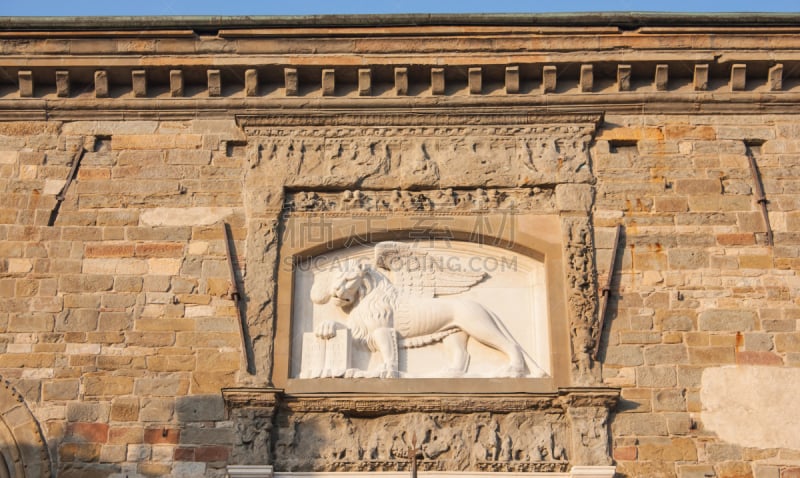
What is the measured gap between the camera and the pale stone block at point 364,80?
1088 centimetres

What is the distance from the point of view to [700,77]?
10945 mm

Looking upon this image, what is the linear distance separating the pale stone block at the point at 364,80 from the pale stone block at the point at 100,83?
2289 mm

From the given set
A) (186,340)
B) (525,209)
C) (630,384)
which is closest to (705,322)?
(630,384)

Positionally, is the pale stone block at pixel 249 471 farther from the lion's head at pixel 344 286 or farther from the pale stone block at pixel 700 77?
the pale stone block at pixel 700 77

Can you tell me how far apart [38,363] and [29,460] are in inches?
32.3

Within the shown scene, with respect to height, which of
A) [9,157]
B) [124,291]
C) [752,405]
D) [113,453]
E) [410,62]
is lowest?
[113,453]

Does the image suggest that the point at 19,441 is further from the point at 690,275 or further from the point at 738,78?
the point at 738,78

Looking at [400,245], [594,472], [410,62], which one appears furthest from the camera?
[410,62]

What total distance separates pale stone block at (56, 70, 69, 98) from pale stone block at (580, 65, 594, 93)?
4.61 m

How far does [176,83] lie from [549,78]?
3.33m

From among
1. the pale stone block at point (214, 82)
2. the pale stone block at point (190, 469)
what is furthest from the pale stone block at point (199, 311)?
the pale stone block at point (214, 82)

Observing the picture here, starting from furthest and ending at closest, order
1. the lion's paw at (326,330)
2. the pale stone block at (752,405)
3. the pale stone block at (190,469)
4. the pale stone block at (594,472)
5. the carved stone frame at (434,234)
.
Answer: the lion's paw at (326,330) < the carved stone frame at (434,234) < the pale stone block at (752,405) < the pale stone block at (190,469) < the pale stone block at (594,472)

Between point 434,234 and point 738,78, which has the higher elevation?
point 738,78

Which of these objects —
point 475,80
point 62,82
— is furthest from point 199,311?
point 475,80
